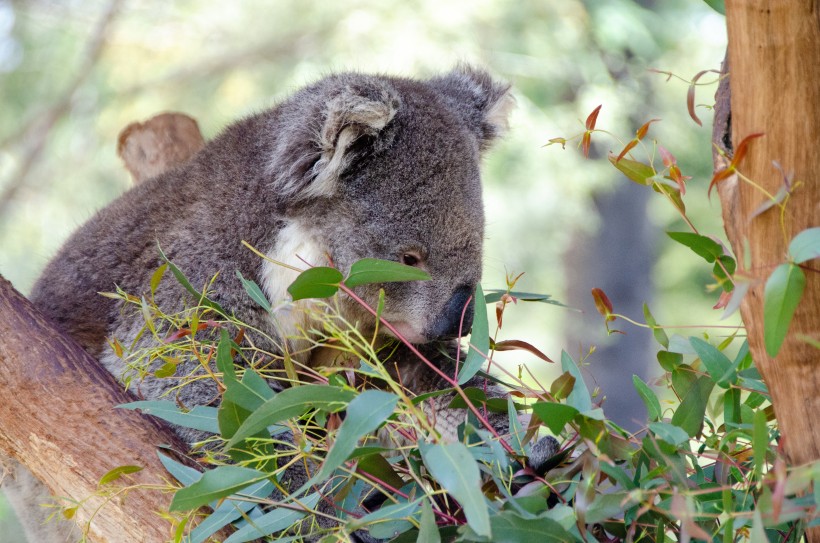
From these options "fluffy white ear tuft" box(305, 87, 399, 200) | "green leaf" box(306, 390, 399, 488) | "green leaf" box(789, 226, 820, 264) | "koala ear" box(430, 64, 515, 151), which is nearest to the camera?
"green leaf" box(789, 226, 820, 264)

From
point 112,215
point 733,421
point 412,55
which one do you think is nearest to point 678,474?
point 733,421

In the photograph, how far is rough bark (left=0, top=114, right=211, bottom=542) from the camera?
1.52m

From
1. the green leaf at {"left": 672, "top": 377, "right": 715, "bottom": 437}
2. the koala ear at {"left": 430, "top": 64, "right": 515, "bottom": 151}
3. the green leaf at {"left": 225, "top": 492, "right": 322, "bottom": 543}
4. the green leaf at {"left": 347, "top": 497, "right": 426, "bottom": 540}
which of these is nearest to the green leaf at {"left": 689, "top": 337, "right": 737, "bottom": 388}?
the green leaf at {"left": 672, "top": 377, "right": 715, "bottom": 437}

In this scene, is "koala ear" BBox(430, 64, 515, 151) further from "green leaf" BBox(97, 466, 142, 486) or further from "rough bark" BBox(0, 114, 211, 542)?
"green leaf" BBox(97, 466, 142, 486)

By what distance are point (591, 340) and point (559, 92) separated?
244 centimetres

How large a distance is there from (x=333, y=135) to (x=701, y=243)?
3.22ft

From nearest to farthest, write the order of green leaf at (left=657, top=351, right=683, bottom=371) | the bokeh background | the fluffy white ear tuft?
green leaf at (left=657, top=351, right=683, bottom=371) → the fluffy white ear tuft → the bokeh background

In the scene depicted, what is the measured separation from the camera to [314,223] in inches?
79.9

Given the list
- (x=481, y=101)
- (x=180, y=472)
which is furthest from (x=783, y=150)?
(x=481, y=101)

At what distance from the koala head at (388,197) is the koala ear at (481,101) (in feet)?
1.11

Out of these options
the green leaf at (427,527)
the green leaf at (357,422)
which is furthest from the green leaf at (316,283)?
the green leaf at (427,527)

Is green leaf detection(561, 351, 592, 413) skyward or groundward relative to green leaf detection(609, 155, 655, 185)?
groundward

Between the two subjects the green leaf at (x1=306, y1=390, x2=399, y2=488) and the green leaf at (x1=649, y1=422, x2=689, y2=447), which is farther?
the green leaf at (x1=649, y1=422, x2=689, y2=447)

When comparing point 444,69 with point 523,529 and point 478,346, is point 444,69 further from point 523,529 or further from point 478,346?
point 523,529
